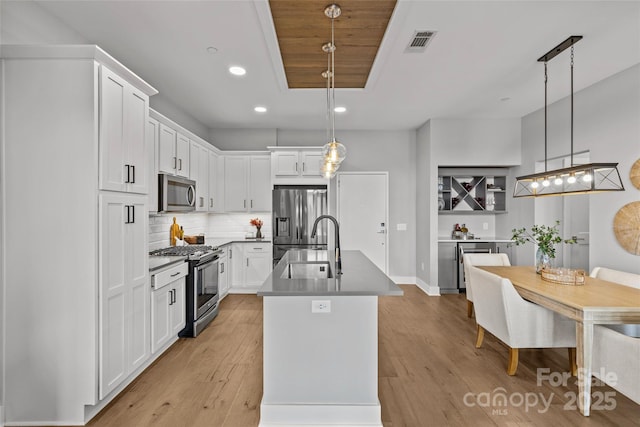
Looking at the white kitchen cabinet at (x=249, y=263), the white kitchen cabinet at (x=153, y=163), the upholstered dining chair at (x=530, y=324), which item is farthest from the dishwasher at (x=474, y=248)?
the white kitchen cabinet at (x=153, y=163)

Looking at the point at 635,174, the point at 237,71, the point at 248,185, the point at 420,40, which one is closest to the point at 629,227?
the point at 635,174

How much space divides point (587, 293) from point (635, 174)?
1.76 meters

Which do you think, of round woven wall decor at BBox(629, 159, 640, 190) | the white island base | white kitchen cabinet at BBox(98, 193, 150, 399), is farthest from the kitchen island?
round woven wall decor at BBox(629, 159, 640, 190)

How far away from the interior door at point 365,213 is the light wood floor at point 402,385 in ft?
7.15

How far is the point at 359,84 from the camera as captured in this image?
385 centimetres

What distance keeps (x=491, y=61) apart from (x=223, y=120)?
3.93 meters

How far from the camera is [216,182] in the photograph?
5.22 metres

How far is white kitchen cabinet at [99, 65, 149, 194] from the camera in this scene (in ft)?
7.01

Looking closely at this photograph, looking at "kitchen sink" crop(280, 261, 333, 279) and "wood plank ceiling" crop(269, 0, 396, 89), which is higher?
"wood plank ceiling" crop(269, 0, 396, 89)

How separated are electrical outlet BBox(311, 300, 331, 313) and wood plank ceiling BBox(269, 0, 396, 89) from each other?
7.00 ft

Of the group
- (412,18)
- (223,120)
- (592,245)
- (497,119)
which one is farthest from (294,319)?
(497,119)

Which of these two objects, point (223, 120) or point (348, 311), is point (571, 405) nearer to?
point (348, 311)

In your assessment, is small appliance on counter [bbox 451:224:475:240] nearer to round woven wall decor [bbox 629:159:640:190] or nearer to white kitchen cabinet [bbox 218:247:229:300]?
round woven wall decor [bbox 629:159:640:190]

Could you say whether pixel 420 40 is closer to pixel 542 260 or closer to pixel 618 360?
pixel 542 260
